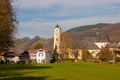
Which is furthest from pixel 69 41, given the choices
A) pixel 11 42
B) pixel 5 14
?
pixel 5 14

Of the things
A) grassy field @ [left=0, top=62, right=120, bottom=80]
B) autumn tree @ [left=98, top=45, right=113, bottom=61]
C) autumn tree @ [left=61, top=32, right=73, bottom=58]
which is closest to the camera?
grassy field @ [left=0, top=62, right=120, bottom=80]

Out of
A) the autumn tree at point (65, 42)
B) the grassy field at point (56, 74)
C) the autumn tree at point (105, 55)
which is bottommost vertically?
the grassy field at point (56, 74)

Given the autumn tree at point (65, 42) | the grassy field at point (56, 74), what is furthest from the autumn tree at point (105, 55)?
the grassy field at point (56, 74)

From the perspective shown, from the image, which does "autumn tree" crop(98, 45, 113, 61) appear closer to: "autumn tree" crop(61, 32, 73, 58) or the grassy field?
"autumn tree" crop(61, 32, 73, 58)

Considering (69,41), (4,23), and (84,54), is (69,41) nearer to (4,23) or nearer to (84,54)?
(84,54)

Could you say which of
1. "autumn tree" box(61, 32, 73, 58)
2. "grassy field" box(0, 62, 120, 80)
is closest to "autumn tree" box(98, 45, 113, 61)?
"autumn tree" box(61, 32, 73, 58)

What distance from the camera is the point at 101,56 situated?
177 metres

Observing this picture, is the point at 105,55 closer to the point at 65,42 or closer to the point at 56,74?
the point at 65,42

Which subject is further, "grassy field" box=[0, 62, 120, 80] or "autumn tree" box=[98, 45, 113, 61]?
"autumn tree" box=[98, 45, 113, 61]

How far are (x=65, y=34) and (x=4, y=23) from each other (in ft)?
492

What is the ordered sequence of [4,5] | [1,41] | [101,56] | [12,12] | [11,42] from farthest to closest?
[101,56] → [11,42] → [1,41] → [12,12] → [4,5]

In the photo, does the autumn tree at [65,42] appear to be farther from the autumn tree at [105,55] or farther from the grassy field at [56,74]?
the grassy field at [56,74]

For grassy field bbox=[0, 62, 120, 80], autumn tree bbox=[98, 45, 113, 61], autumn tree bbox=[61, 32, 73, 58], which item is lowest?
grassy field bbox=[0, 62, 120, 80]

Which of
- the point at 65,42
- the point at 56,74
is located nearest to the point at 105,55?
the point at 65,42
